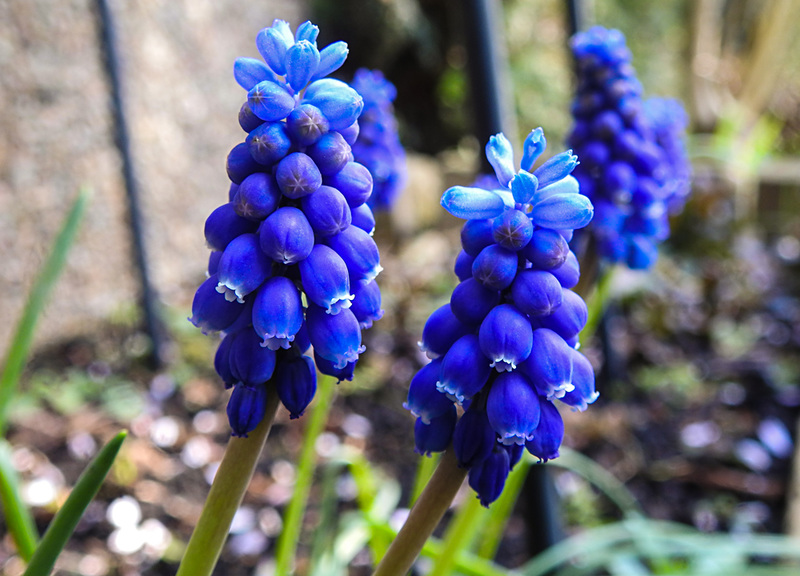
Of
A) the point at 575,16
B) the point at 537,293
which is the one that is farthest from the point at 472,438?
the point at 575,16

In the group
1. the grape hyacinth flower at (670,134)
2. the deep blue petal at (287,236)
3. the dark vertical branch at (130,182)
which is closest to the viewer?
the deep blue petal at (287,236)

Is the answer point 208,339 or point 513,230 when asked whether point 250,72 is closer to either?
point 513,230

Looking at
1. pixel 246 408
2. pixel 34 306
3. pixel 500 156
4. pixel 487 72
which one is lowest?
pixel 34 306

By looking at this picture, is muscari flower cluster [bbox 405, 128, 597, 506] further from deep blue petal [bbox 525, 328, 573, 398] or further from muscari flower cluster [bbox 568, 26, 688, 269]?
muscari flower cluster [bbox 568, 26, 688, 269]

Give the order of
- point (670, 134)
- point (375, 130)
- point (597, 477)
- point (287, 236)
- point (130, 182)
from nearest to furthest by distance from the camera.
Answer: point (287, 236), point (375, 130), point (670, 134), point (597, 477), point (130, 182)

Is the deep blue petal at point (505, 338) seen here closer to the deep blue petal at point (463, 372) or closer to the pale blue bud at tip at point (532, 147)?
the deep blue petal at point (463, 372)

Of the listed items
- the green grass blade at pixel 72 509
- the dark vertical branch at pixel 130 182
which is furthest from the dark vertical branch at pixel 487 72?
the dark vertical branch at pixel 130 182

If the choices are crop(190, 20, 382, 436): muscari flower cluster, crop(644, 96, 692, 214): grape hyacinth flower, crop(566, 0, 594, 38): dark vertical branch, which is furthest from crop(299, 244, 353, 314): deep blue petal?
crop(566, 0, 594, 38): dark vertical branch
